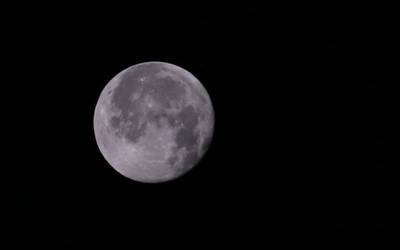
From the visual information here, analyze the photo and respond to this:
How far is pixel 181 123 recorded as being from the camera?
17.1ft

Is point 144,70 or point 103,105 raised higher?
point 144,70

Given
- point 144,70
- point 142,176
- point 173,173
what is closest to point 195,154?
point 173,173

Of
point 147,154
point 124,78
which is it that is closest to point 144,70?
point 124,78

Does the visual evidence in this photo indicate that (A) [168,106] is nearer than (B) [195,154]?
Yes

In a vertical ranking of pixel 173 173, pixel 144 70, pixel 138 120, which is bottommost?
pixel 173 173

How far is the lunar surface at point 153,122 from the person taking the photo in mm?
5160

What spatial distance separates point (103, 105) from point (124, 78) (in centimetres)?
50

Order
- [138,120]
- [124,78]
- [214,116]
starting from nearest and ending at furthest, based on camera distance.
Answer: [138,120]
[124,78]
[214,116]

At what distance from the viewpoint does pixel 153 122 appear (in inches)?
201

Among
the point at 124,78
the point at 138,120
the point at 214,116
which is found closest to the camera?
the point at 138,120

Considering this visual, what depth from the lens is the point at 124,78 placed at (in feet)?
18.1

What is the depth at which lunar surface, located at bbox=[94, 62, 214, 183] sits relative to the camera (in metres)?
5.16

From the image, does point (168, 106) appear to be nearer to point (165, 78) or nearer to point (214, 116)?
point (165, 78)

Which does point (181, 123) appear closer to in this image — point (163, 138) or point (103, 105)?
point (163, 138)
